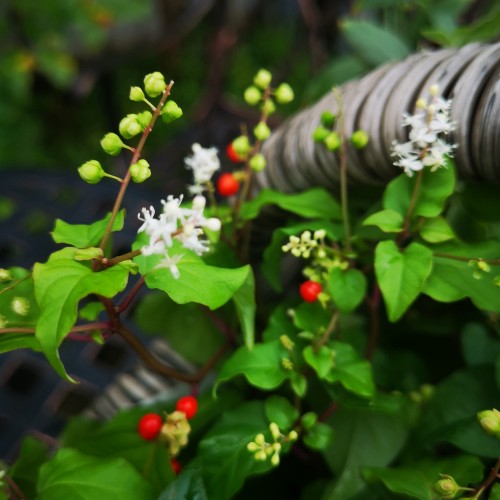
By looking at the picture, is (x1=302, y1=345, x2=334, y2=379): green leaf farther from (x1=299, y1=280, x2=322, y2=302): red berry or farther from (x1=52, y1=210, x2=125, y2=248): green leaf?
(x1=52, y1=210, x2=125, y2=248): green leaf

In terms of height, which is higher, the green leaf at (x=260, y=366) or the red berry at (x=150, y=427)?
the green leaf at (x=260, y=366)

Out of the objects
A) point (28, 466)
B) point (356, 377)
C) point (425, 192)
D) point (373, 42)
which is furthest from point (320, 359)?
point (373, 42)

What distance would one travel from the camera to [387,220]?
0.37 metres

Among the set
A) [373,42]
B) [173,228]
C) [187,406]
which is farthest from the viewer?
[373,42]

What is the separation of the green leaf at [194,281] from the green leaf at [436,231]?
0.13 metres

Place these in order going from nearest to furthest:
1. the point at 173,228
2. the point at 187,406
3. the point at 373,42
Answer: the point at 173,228
the point at 187,406
the point at 373,42

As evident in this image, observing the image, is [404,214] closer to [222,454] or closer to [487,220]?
[487,220]

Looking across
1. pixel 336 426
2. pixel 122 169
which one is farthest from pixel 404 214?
pixel 122 169

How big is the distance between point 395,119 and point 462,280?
113mm

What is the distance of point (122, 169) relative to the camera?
1350 millimetres

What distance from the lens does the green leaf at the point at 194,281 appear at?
0.31 metres

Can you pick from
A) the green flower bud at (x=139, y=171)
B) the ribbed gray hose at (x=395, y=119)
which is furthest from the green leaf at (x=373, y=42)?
the green flower bud at (x=139, y=171)

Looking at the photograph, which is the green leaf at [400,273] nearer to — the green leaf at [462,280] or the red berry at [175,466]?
the green leaf at [462,280]

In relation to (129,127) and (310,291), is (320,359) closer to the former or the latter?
(310,291)
